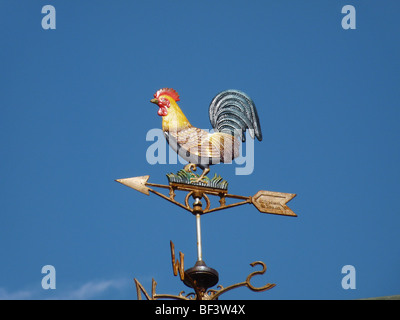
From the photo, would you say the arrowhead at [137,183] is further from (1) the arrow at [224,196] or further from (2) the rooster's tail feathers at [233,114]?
(2) the rooster's tail feathers at [233,114]

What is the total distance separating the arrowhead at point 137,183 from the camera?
6.84 metres

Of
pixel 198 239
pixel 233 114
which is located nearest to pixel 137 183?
pixel 198 239

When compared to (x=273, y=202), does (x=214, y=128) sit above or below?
above

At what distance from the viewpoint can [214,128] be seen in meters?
9.23

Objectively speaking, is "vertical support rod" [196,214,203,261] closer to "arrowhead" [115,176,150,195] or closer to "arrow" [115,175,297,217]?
"arrow" [115,175,297,217]

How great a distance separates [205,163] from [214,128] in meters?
1.74

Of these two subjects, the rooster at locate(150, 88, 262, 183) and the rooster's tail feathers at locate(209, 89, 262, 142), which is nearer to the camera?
the rooster at locate(150, 88, 262, 183)

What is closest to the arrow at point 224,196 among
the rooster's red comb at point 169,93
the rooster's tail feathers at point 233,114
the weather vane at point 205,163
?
the weather vane at point 205,163

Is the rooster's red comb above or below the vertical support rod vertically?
above

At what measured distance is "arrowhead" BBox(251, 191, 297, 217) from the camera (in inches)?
270

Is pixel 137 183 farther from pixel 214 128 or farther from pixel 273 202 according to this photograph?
pixel 214 128

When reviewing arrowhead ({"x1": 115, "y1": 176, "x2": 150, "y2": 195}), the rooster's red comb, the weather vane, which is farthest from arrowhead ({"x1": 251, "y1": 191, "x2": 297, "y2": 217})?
the rooster's red comb
